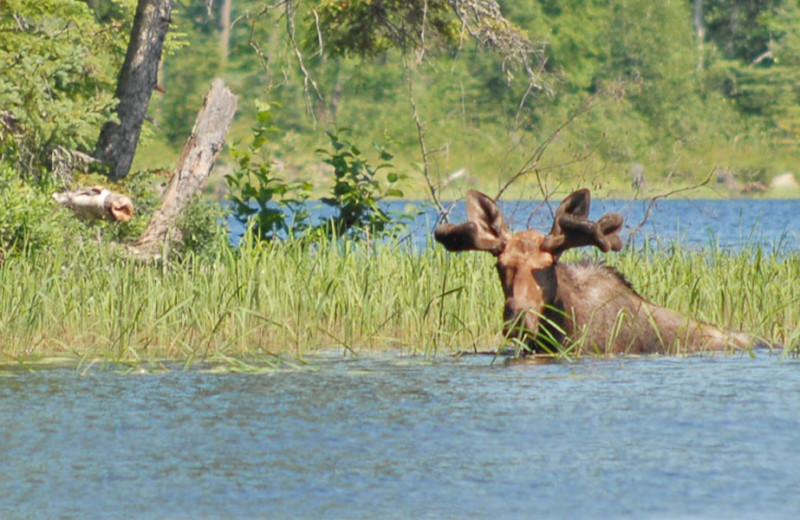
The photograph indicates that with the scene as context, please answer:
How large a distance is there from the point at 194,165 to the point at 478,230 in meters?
8.16

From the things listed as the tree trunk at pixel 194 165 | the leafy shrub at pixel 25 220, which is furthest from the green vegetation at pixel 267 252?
the tree trunk at pixel 194 165

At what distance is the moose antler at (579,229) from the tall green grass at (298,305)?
4.72 ft

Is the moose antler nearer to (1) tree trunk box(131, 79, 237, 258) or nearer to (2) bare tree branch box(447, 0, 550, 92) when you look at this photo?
(1) tree trunk box(131, 79, 237, 258)

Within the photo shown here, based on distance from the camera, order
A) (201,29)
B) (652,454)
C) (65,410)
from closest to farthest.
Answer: (652,454)
(65,410)
(201,29)

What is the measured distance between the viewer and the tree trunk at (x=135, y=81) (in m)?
17.7

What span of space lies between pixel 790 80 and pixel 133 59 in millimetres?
50990

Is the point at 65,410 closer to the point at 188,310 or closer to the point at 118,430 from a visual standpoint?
the point at 118,430

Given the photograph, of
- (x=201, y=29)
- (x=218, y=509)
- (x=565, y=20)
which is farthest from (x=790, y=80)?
(x=218, y=509)

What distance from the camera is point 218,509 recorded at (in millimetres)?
5262

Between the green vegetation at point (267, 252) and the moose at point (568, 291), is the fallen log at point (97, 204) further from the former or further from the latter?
the moose at point (568, 291)

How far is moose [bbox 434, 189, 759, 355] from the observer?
8.62m

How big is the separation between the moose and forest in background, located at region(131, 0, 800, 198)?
45568 millimetres

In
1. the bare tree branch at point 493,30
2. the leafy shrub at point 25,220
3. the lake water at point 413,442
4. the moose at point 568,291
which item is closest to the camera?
the lake water at point 413,442

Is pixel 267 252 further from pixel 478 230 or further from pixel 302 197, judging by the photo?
pixel 478 230
